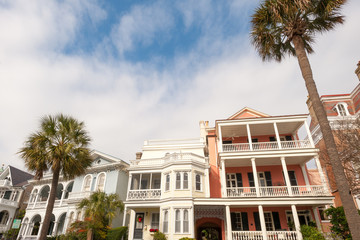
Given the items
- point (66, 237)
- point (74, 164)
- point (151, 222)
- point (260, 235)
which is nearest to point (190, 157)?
point (151, 222)

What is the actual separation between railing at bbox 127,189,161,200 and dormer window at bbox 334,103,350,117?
1949 centimetres

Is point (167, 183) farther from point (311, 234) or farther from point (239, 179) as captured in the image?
point (311, 234)

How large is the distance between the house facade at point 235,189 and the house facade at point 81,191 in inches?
103

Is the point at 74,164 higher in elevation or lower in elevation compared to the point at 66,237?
higher

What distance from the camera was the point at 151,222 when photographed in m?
19.2

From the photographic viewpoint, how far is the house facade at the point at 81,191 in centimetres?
2264

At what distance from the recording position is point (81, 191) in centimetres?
2312

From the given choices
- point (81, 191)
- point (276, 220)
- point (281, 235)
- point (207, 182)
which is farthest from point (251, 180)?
point (81, 191)

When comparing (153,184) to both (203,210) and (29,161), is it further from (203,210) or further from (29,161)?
(29,161)

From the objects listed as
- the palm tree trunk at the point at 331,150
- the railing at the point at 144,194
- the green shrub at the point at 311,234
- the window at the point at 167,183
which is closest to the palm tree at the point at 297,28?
the palm tree trunk at the point at 331,150

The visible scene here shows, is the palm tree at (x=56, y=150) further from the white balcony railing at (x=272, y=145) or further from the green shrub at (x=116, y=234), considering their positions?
the white balcony railing at (x=272, y=145)

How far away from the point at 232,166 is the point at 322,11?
14.2 meters

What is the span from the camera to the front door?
61.1ft

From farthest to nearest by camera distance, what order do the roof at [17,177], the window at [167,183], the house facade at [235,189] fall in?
the roof at [17,177] < the window at [167,183] < the house facade at [235,189]
